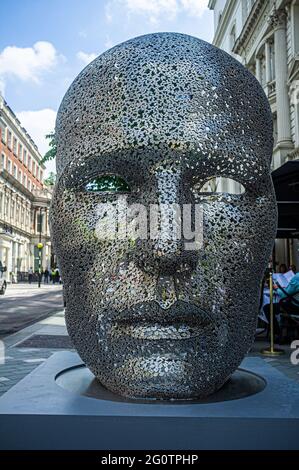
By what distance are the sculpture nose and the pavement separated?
2700mm

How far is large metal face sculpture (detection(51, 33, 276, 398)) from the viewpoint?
7.87 ft

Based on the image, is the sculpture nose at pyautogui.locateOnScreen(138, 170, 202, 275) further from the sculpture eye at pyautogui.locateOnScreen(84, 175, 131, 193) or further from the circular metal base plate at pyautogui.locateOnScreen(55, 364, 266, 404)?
the circular metal base plate at pyautogui.locateOnScreen(55, 364, 266, 404)

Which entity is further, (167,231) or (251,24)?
(251,24)

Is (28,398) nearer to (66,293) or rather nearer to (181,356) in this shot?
(66,293)

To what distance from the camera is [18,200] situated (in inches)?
1951

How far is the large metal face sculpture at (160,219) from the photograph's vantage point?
2.40 m

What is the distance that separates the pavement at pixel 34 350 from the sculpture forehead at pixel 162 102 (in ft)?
9.47

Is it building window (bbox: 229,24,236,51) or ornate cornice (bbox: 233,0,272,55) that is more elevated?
building window (bbox: 229,24,236,51)

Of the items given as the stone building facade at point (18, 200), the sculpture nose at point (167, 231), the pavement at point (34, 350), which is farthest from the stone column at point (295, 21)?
the sculpture nose at point (167, 231)

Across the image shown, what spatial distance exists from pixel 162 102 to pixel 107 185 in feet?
1.98

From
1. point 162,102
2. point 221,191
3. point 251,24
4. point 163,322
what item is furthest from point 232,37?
Result: point 163,322

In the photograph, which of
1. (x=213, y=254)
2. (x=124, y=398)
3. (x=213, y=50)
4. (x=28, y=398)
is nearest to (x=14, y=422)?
(x=28, y=398)

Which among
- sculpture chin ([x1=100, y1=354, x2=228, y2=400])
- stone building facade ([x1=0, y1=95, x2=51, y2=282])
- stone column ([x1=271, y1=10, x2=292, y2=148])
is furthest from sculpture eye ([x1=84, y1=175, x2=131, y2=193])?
stone building facade ([x1=0, y1=95, x2=51, y2=282])

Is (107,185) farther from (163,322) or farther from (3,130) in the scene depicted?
(3,130)
